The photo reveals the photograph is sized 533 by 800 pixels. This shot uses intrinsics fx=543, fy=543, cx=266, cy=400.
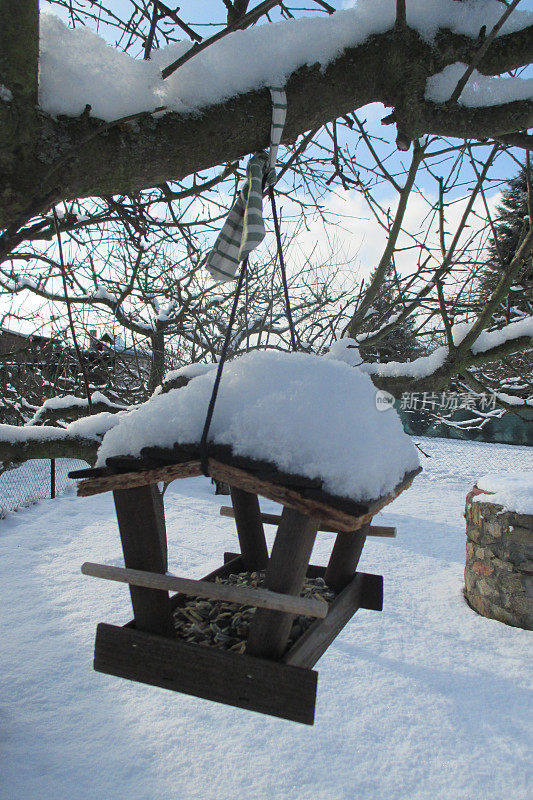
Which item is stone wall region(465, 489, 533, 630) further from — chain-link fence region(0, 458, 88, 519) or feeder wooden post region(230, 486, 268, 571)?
chain-link fence region(0, 458, 88, 519)

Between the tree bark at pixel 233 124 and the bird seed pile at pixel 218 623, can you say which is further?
the bird seed pile at pixel 218 623

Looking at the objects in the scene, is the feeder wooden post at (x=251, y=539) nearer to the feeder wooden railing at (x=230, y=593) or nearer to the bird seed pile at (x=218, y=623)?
the bird seed pile at (x=218, y=623)

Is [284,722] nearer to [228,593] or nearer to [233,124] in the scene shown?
[228,593]

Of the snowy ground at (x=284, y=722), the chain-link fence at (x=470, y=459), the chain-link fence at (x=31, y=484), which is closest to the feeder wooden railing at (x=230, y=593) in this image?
the snowy ground at (x=284, y=722)

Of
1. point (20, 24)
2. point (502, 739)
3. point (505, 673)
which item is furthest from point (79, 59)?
point (505, 673)

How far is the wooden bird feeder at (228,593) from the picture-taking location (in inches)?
39.6

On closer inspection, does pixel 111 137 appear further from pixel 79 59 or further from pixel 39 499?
pixel 39 499

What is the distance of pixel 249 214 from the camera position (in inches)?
42.9

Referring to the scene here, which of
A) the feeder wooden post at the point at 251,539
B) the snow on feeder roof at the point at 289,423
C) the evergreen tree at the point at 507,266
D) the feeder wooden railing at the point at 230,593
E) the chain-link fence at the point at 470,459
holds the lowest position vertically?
the chain-link fence at the point at 470,459

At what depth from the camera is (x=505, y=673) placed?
425 centimetres

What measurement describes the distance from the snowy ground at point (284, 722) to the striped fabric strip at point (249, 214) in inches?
123

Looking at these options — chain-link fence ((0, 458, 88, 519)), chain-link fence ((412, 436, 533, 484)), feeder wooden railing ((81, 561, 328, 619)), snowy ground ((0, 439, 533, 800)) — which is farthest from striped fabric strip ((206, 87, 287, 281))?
chain-link fence ((412, 436, 533, 484))

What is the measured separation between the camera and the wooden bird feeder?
1.01 metres

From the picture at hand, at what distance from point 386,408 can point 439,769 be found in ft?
9.96
